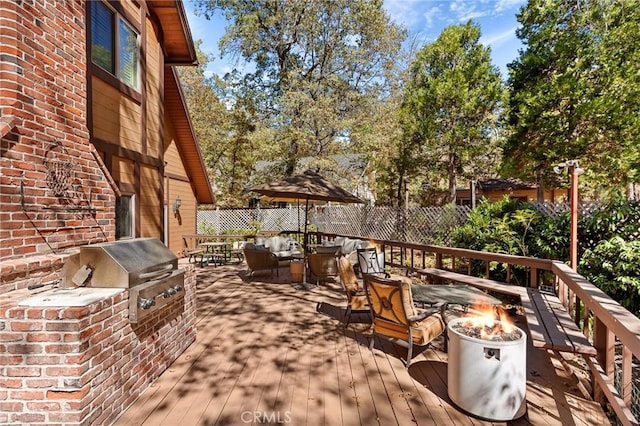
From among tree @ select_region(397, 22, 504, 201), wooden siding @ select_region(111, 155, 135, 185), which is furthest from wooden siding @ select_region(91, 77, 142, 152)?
tree @ select_region(397, 22, 504, 201)

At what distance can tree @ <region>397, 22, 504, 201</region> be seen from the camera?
12008mm

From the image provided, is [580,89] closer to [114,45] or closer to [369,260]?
[369,260]

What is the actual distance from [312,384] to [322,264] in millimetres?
3432

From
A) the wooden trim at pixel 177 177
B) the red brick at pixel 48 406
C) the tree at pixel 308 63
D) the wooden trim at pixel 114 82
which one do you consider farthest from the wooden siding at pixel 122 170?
the tree at pixel 308 63

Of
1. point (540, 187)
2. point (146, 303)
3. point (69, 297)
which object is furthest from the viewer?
point (540, 187)

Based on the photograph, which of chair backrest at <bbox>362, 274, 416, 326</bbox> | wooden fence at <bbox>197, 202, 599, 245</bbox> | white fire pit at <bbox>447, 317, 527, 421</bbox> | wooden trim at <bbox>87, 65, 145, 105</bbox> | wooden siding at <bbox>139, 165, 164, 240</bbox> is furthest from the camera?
wooden fence at <bbox>197, 202, 599, 245</bbox>

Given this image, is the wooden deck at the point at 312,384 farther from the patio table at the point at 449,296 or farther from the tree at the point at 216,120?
the tree at the point at 216,120

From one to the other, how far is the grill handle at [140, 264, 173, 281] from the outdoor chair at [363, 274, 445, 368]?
1936 millimetres

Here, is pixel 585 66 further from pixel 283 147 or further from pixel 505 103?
pixel 283 147

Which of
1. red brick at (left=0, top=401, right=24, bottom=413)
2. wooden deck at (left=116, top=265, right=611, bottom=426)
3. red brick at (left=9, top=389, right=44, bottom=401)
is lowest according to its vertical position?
wooden deck at (left=116, top=265, right=611, bottom=426)

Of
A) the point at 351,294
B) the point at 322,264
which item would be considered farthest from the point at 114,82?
the point at 351,294

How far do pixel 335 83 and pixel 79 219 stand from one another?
534 inches

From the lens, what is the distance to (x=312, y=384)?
2.79m

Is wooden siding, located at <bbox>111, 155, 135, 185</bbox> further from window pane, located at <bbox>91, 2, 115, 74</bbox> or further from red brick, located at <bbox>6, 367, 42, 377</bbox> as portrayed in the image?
red brick, located at <bbox>6, 367, 42, 377</bbox>
